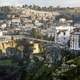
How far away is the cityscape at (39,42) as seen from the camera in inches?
157

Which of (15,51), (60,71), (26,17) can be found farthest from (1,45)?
(60,71)

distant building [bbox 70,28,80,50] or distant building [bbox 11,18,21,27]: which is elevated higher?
distant building [bbox 11,18,21,27]

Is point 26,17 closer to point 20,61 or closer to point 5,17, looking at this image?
point 5,17

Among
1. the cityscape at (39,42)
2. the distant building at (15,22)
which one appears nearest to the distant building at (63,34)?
the cityscape at (39,42)

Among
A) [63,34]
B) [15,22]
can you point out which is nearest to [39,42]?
[63,34]

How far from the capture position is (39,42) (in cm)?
412

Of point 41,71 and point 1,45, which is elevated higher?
point 1,45

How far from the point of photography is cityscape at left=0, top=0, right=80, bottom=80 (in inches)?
157

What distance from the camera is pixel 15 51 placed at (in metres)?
4.12

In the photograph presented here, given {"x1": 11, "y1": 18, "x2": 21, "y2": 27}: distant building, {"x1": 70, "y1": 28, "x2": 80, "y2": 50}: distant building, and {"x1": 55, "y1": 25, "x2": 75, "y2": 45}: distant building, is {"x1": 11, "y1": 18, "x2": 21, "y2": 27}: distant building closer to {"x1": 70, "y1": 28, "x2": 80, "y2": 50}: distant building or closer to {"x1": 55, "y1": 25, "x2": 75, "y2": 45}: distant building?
{"x1": 55, "y1": 25, "x2": 75, "y2": 45}: distant building

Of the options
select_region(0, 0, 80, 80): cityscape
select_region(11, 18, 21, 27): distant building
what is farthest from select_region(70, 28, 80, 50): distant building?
select_region(11, 18, 21, 27): distant building

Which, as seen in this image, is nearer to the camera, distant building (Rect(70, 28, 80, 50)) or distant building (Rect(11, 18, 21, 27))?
distant building (Rect(70, 28, 80, 50))

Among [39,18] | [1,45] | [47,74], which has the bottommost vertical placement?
[47,74]

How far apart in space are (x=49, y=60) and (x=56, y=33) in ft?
1.12
